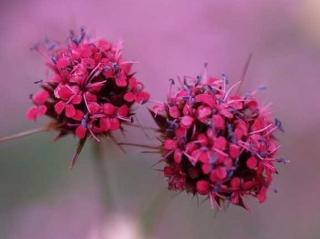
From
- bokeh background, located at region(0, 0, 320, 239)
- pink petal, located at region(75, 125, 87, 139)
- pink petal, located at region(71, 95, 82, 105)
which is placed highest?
pink petal, located at region(71, 95, 82, 105)

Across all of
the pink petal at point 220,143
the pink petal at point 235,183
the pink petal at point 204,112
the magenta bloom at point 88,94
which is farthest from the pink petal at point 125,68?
the pink petal at point 235,183

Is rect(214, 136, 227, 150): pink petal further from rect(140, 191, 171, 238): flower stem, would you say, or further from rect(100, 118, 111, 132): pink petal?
rect(140, 191, 171, 238): flower stem

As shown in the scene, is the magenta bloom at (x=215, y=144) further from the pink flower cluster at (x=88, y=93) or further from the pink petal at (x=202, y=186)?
the pink flower cluster at (x=88, y=93)

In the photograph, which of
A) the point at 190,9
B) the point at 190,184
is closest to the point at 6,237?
the point at 190,184

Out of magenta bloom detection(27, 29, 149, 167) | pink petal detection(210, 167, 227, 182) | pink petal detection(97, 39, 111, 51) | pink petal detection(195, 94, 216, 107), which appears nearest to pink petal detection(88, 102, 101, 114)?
magenta bloom detection(27, 29, 149, 167)

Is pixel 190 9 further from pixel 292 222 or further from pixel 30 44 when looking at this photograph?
pixel 292 222
